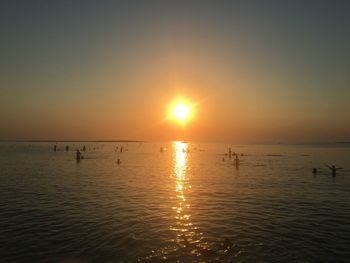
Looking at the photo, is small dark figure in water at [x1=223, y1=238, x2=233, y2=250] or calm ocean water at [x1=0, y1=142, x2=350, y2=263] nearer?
calm ocean water at [x1=0, y1=142, x2=350, y2=263]

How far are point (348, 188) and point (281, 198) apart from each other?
11.9 metres

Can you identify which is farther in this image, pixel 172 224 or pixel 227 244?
pixel 172 224

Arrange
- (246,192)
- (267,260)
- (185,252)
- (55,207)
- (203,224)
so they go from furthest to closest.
Result: (246,192)
(55,207)
(203,224)
(185,252)
(267,260)

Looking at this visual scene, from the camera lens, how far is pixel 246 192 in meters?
32.2

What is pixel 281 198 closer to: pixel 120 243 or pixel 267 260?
pixel 267 260

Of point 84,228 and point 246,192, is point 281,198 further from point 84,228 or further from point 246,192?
point 84,228

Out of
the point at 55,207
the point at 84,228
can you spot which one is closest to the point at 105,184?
the point at 55,207

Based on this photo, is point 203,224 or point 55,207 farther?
point 55,207

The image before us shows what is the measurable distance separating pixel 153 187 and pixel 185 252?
21.2 m

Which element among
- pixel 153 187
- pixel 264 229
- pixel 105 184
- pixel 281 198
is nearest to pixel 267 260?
pixel 264 229

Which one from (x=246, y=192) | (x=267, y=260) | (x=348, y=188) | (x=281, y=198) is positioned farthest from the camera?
(x=348, y=188)

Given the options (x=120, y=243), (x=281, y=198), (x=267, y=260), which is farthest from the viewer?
(x=281, y=198)

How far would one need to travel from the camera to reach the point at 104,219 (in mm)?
19922

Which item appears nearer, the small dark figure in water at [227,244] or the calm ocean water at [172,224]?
the calm ocean water at [172,224]
